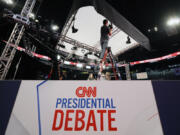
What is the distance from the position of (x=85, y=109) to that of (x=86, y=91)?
124mm

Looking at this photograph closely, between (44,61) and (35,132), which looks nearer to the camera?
(35,132)

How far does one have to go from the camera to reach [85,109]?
0.56 m

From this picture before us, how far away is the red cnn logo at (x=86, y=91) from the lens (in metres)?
0.60

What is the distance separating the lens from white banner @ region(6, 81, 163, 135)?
1.68ft

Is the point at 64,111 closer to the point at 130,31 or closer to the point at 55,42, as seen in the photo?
the point at 130,31

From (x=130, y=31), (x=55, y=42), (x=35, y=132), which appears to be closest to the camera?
(x=35, y=132)

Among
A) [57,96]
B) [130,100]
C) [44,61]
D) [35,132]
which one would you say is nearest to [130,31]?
[130,100]

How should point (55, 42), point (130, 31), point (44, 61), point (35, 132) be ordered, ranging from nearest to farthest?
point (35, 132), point (130, 31), point (55, 42), point (44, 61)

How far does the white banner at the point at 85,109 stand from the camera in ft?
1.68

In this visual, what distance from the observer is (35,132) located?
20.0 inches

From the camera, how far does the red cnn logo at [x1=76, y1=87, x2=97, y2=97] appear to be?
1.97 ft

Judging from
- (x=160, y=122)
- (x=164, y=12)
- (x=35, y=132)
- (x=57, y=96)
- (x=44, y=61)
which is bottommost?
(x=35, y=132)

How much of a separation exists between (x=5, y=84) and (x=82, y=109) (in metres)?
0.62

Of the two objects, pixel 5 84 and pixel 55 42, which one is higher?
pixel 55 42
